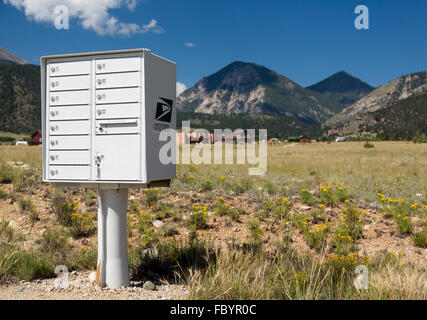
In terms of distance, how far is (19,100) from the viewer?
129250mm

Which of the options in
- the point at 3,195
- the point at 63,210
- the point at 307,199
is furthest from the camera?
the point at 307,199

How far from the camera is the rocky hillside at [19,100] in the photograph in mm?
121438

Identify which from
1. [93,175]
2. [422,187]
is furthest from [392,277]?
[422,187]

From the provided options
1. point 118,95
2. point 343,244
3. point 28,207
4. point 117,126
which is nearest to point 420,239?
point 343,244

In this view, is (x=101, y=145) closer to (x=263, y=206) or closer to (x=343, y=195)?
(x=263, y=206)

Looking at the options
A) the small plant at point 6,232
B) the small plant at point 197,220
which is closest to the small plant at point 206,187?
the small plant at point 197,220

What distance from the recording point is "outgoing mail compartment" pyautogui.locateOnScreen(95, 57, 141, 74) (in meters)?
4.10

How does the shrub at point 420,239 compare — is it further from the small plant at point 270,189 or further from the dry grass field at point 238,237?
the small plant at point 270,189

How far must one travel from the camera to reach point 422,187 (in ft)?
39.6

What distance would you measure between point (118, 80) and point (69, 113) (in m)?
0.75

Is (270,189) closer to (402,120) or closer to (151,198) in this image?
(151,198)

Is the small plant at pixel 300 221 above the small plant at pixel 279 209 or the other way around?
the other way around

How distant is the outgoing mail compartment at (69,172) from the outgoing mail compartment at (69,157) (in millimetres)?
60

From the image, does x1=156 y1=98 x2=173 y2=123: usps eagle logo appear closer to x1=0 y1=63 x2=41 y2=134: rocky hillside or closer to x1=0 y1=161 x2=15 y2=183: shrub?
x1=0 y1=161 x2=15 y2=183: shrub
